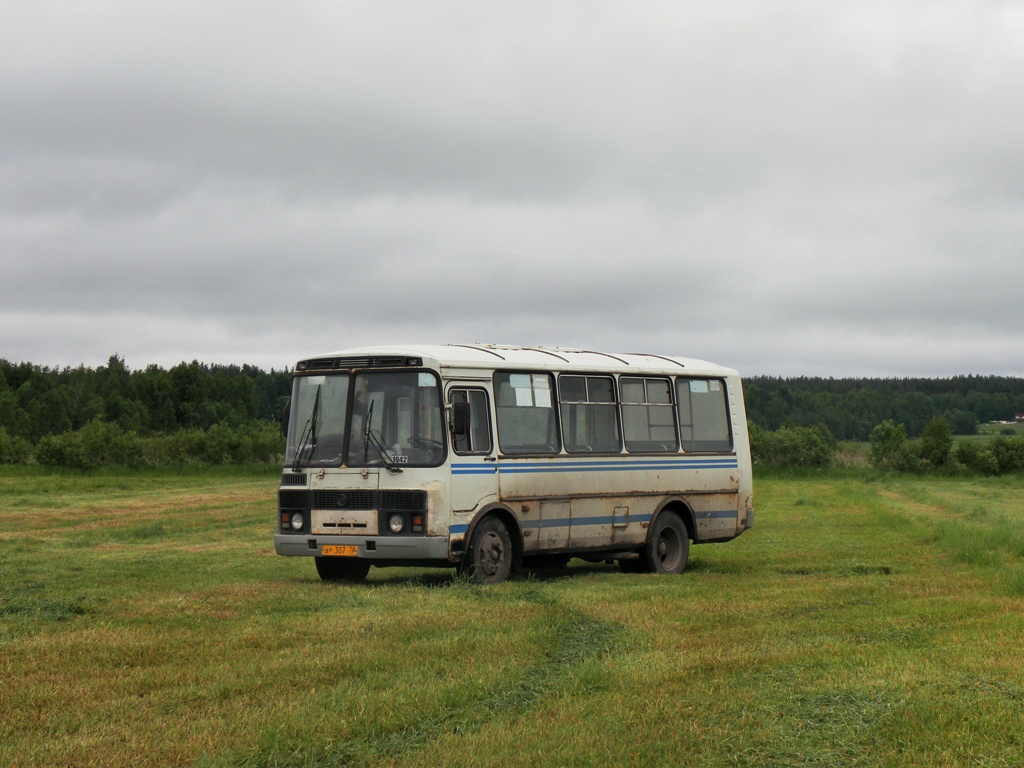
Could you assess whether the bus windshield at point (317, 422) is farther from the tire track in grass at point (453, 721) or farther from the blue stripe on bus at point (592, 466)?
the tire track in grass at point (453, 721)

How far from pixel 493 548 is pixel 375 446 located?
2.03 m

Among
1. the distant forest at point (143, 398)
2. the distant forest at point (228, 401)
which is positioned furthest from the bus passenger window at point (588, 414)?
the distant forest at point (143, 398)

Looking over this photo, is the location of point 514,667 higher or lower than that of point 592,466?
lower

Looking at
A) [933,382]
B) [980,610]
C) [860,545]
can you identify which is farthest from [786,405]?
[980,610]

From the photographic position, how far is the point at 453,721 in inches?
316

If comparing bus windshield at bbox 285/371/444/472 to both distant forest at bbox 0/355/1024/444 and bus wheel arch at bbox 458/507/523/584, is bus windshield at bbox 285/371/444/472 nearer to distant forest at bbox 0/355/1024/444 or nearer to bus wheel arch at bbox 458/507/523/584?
bus wheel arch at bbox 458/507/523/584

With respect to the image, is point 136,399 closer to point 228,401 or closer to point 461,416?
point 228,401

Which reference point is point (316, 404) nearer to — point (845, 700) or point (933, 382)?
point (845, 700)

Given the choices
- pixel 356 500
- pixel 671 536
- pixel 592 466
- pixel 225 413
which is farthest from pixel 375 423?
pixel 225 413

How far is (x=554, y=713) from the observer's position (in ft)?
27.3

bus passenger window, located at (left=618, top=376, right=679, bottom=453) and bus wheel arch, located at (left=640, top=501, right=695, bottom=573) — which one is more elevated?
bus passenger window, located at (left=618, top=376, right=679, bottom=453)

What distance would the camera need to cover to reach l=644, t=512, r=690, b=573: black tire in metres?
19.7

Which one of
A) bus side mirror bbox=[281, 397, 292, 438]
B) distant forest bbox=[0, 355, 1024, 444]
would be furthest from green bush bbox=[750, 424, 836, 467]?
bus side mirror bbox=[281, 397, 292, 438]

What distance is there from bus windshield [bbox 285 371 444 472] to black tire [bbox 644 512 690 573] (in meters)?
4.86
